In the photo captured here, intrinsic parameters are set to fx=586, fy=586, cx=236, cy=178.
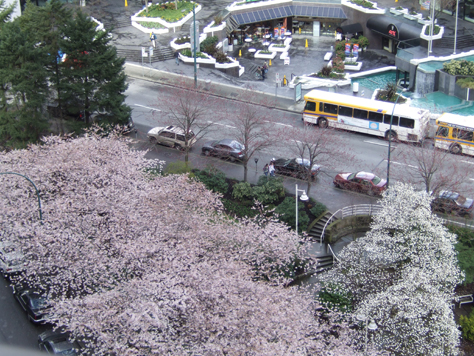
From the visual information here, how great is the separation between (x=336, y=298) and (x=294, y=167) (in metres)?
11.5

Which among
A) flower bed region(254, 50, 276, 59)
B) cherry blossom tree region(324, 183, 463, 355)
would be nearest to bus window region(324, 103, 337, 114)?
cherry blossom tree region(324, 183, 463, 355)

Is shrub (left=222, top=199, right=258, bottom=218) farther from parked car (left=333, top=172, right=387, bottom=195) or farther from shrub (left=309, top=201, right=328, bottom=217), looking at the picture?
parked car (left=333, top=172, right=387, bottom=195)

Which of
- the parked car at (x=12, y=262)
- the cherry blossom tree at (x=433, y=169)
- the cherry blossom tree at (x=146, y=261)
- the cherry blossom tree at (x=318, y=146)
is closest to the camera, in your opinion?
the cherry blossom tree at (x=146, y=261)

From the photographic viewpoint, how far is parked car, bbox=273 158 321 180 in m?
35.5

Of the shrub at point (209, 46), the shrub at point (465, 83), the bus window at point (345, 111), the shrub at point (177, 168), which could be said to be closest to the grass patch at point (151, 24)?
the shrub at point (209, 46)

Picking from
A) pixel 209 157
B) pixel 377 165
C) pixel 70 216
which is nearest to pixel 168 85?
pixel 209 157

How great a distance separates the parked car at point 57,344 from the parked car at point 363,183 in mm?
18221

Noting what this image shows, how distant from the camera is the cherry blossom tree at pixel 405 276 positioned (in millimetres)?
23547

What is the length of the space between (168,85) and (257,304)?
31.8 metres

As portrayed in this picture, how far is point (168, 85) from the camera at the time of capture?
161 ft

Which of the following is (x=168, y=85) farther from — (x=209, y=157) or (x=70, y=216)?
(x=70, y=216)

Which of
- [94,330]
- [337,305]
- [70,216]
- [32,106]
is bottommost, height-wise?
[337,305]

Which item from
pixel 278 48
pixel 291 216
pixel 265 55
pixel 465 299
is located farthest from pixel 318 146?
pixel 278 48

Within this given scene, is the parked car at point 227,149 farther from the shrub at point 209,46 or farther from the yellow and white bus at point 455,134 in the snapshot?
the shrub at point 209,46
